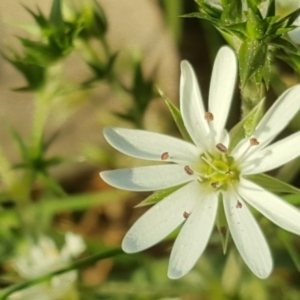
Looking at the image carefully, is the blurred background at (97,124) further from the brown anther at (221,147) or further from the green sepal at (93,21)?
the brown anther at (221,147)

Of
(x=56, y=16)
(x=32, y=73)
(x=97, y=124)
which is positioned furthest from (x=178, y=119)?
(x=97, y=124)

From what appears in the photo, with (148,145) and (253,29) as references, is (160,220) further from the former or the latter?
(253,29)

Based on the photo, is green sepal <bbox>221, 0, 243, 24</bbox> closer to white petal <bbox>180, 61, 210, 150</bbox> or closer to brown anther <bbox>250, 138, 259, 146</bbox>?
white petal <bbox>180, 61, 210, 150</bbox>

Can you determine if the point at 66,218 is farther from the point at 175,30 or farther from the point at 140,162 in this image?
the point at 175,30

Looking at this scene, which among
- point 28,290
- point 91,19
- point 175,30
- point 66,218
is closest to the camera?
point 91,19

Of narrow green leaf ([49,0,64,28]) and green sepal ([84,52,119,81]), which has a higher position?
narrow green leaf ([49,0,64,28])

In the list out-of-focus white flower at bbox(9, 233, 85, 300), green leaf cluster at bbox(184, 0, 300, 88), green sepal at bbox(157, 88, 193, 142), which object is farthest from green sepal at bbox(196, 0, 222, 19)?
out-of-focus white flower at bbox(9, 233, 85, 300)

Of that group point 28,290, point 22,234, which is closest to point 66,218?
point 22,234
